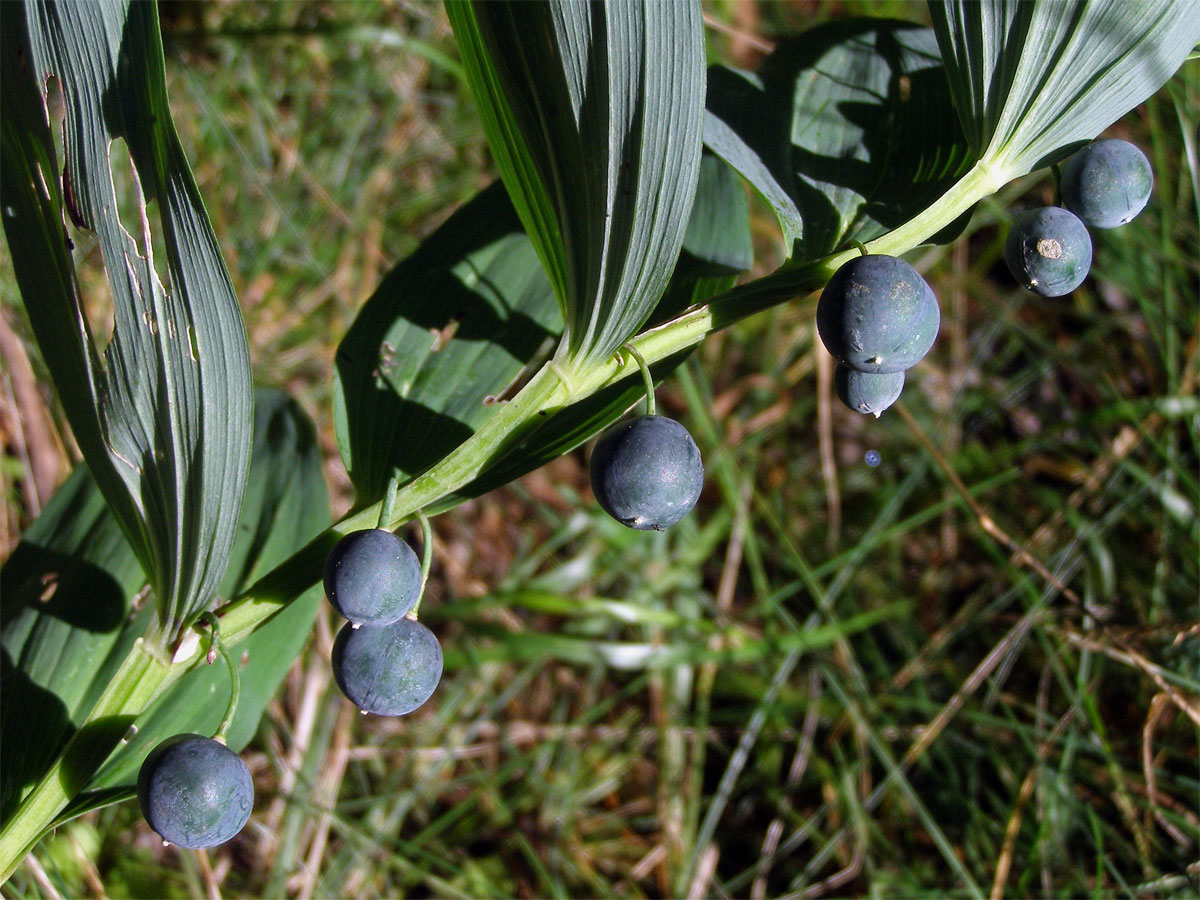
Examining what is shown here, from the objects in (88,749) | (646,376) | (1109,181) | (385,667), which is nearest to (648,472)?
(646,376)

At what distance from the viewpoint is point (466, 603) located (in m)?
2.68

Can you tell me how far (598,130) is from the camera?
3.78ft

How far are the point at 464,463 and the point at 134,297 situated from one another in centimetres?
50

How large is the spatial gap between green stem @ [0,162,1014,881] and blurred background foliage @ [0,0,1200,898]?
823mm

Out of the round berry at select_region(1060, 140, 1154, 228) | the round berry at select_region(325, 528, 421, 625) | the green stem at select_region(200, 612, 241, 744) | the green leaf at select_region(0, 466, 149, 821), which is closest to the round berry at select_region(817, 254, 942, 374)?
the round berry at select_region(1060, 140, 1154, 228)

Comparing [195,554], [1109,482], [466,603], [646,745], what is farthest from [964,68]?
[646,745]

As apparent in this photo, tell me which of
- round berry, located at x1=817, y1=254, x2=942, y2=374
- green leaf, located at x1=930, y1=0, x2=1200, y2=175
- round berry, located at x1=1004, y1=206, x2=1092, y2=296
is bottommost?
round berry, located at x1=817, y1=254, x2=942, y2=374

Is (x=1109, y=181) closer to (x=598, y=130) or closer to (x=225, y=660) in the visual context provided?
(x=598, y=130)

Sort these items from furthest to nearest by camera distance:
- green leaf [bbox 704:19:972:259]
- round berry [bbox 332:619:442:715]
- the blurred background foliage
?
the blurred background foliage, green leaf [bbox 704:19:972:259], round berry [bbox 332:619:442:715]

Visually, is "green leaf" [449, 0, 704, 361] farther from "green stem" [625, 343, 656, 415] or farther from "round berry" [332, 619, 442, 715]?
"round berry" [332, 619, 442, 715]

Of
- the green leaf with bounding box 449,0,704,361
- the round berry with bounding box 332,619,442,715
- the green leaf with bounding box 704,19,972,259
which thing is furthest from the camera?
the green leaf with bounding box 704,19,972,259

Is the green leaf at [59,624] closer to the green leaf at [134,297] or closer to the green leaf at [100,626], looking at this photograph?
the green leaf at [100,626]

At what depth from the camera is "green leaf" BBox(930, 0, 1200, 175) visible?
124cm

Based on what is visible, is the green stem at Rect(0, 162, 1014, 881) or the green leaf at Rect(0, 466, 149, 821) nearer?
the green stem at Rect(0, 162, 1014, 881)
